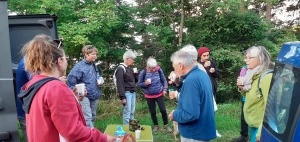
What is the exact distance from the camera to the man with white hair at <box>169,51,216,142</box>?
9.25 feet

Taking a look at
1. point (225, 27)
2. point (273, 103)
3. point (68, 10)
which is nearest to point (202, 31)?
point (225, 27)

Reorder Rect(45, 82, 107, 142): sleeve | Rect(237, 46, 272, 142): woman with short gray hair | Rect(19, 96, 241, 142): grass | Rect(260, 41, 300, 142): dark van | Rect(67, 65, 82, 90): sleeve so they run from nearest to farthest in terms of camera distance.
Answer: Rect(45, 82, 107, 142): sleeve
Rect(260, 41, 300, 142): dark van
Rect(237, 46, 272, 142): woman with short gray hair
Rect(67, 65, 82, 90): sleeve
Rect(19, 96, 241, 142): grass

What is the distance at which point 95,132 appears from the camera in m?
1.93

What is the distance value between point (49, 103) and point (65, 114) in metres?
0.11

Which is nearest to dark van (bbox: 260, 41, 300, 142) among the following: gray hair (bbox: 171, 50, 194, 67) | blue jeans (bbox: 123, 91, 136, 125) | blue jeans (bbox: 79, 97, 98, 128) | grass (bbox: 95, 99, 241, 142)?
gray hair (bbox: 171, 50, 194, 67)

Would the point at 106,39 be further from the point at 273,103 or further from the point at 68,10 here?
the point at 273,103

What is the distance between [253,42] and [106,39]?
5.97 metres

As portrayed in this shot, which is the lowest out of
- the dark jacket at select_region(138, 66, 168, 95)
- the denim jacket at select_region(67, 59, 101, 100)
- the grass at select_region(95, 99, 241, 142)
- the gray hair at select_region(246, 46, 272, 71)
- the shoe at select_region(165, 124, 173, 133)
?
the grass at select_region(95, 99, 241, 142)

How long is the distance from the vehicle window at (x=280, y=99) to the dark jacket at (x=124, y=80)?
3.55m

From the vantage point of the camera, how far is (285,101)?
2.09 meters

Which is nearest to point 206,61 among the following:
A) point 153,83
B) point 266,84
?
point 153,83

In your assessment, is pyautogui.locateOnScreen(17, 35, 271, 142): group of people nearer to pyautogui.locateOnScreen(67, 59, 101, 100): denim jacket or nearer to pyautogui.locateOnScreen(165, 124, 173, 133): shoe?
pyautogui.locateOnScreen(67, 59, 101, 100): denim jacket

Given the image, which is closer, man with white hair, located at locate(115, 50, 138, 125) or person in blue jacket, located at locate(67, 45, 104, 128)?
person in blue jacket, located at locate(67, 45, 104, 128)

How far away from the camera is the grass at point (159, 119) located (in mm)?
5824
